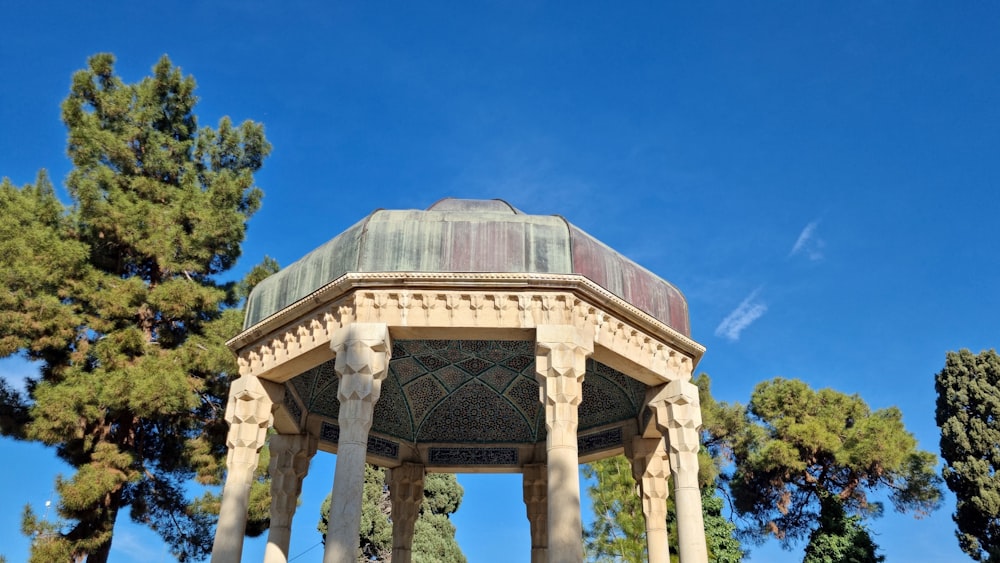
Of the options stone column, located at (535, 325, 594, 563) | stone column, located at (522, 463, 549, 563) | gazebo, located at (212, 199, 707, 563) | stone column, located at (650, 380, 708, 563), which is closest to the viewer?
stone column, located at (535, 325, 594, 563)

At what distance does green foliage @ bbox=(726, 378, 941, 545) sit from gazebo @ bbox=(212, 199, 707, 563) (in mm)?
14055

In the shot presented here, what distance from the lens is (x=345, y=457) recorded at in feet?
30.8

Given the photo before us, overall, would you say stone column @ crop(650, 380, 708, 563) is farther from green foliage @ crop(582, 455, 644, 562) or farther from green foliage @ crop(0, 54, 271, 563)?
green foliage @ crop(582, 455, 644, 562)

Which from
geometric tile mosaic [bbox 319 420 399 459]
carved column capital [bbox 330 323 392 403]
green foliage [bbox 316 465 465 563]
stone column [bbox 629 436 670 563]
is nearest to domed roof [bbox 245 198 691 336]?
carved column capital [bbox 330 323 392 403]

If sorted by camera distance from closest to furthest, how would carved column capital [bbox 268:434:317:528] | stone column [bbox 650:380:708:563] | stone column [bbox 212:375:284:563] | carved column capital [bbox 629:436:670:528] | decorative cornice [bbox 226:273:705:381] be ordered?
decorative cornice [bbox 226:273:705:381] < stone column [bbox 650:380:708:563] < stone column [bbox 212:375:284:563] < carved column capital [bbox 268:434:317:528] < carved column capital [bbox 629:436:670:528]

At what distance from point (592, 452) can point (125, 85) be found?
42.5 ft

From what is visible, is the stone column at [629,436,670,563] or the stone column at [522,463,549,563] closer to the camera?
the stone column at [629,436,670,563]

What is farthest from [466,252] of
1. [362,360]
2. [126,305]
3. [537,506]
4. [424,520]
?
[424,520]

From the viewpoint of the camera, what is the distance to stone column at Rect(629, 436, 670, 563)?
12.6m

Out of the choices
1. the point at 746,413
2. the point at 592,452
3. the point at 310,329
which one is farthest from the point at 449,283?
the point at 746,413

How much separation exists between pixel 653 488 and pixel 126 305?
1041 cm

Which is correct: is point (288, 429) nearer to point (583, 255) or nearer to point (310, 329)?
point (310, 329)

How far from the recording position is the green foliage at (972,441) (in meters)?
21.2

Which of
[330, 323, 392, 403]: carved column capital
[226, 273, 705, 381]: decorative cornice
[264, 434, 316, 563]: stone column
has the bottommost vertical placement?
[264, 434, 316, 563]: stone column
